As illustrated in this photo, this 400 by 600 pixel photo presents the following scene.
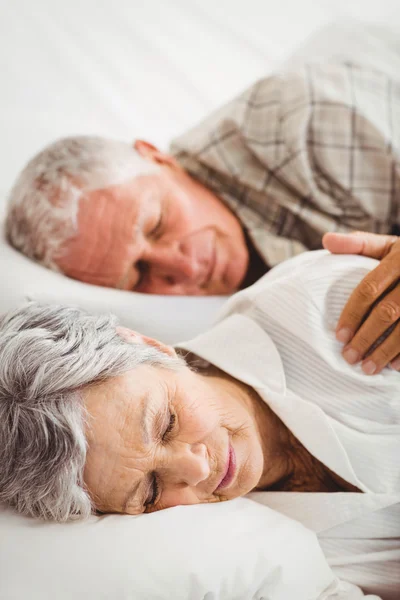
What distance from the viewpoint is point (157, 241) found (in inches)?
60.7

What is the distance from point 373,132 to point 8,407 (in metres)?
1.17

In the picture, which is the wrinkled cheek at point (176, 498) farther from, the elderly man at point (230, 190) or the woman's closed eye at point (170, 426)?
the elderly man at point (230, 190)

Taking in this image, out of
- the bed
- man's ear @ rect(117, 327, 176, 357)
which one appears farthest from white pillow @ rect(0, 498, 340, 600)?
man's ear @ rect(117, 327, 176, 357)

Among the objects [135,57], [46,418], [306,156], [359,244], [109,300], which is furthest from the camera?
[135,57]

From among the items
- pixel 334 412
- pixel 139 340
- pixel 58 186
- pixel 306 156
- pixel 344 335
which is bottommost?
pixel 334 412

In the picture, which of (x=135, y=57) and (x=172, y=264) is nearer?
(x=172, y=264)

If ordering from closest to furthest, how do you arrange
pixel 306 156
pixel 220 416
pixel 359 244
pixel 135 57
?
pixel 220 416
pixel 359 244
pixel 306 156
pixel 135 57

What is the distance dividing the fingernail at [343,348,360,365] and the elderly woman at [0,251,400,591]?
0.06 ft

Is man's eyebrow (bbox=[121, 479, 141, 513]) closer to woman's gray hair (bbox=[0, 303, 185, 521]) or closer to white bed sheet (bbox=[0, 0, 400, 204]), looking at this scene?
woman's gray hair (bbox=[0, 303, 185, 521])

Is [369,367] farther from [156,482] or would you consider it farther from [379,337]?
[156,482]

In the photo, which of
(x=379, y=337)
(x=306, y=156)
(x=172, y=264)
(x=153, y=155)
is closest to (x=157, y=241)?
(x=172, y=264)

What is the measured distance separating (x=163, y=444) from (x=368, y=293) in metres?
0.44

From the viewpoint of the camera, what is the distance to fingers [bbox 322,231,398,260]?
1.14 meters

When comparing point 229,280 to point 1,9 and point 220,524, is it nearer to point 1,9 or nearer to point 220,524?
point 220,524
